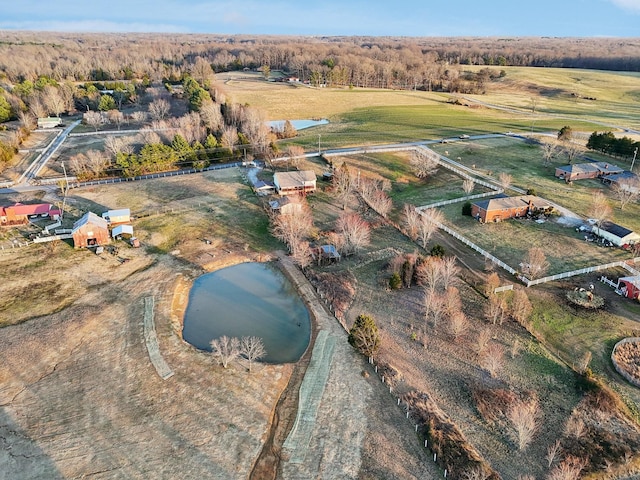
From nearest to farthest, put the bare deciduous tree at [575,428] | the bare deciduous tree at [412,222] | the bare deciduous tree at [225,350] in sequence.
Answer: the bare deciduous tree at [575,428] → the bare deciduous tree at [225,350] → the bare deciduous tree at [412,222]

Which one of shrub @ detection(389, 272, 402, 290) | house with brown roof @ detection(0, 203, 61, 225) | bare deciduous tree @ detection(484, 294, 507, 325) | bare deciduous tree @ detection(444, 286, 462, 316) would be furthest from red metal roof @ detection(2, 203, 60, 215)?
bare deciduous tree @ detection(484, 294, 507, 325)

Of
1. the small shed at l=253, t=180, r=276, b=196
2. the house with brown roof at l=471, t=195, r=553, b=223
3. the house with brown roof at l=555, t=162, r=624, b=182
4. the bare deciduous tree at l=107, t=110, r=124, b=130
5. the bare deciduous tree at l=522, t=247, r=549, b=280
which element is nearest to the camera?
the bare deciduous tree at l=522, t=247, r=549, b=280

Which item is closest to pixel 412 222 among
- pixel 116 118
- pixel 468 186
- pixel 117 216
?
pixel 468 186

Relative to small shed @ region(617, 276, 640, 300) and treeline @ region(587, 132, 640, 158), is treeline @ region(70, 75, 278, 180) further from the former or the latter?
treeline @ region(587, 132, 640, 158)

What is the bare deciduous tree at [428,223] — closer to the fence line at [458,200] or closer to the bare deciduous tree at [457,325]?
the fence line at [458,200]

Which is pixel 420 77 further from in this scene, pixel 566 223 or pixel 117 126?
pixel 566 223

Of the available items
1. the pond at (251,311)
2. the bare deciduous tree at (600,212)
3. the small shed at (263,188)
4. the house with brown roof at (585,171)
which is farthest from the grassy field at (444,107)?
the pond at (251,311)
